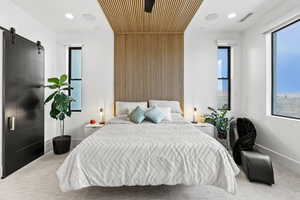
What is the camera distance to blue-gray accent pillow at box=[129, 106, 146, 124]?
3.27 m

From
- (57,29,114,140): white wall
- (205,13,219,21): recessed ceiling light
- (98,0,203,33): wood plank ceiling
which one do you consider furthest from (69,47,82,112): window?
(205,13,219,21): recessed ceiling light

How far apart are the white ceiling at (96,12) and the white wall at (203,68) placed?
32 centimetres

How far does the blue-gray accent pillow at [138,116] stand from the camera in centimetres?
327

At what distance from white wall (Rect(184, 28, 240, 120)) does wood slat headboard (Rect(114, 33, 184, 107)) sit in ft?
0.76

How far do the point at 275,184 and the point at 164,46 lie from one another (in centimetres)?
338

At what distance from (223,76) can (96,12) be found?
128 inches

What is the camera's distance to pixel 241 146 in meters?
3.11

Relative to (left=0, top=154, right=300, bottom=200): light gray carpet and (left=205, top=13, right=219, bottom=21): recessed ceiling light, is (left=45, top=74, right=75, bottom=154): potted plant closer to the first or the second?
(left=0, top=154, right=300, bottom=200): light gray carpet

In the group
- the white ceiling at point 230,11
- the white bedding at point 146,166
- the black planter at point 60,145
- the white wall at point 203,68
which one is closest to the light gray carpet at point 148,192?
the white bedding at point 146,166

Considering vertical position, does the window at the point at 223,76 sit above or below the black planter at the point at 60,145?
above

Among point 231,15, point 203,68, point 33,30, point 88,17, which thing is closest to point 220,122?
point 203,68

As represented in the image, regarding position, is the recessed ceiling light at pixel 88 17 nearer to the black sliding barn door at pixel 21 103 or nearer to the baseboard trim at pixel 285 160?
the black sliding barn door at pixel 21 103

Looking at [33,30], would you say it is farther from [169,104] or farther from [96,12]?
[169,104]

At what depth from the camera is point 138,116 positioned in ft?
10.8
